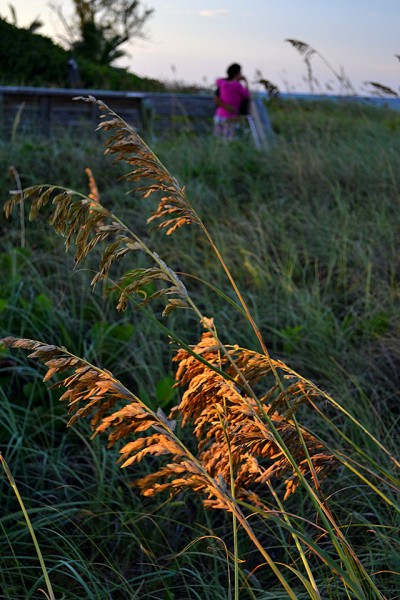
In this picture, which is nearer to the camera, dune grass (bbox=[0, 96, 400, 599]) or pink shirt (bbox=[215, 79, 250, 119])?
dune grass (bbox=[0, 96, 400, 599])

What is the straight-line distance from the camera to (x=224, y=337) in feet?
10.5

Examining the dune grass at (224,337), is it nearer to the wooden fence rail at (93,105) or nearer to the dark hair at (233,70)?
the wooden fence rail at (93,105)

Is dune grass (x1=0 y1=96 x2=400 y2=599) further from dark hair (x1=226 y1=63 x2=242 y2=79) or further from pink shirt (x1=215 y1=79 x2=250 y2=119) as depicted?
dark hair (x1=226 y1=63 x2=242 y2=79)

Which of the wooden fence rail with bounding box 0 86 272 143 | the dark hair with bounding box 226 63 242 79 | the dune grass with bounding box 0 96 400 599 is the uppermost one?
the dark hair with bounding box 226 63 242 79

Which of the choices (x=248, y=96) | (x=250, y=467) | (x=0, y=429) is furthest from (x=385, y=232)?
(x=248, y=96)

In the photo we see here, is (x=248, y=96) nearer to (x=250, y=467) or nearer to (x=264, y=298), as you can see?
(x=264, y=298)

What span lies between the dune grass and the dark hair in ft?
21.2

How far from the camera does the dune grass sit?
6.34 ft

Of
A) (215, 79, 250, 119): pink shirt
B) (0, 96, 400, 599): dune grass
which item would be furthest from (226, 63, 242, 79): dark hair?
(0, 96, 400, 599): dune grass

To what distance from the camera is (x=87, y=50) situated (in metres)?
29.5

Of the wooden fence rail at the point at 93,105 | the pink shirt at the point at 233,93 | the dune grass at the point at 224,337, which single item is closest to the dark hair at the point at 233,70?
the pink shirt at the point at 233,93

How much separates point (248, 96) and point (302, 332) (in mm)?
9066

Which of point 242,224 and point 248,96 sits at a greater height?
point 248,96

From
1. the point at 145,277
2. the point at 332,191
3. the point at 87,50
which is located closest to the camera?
the point at 145,277
